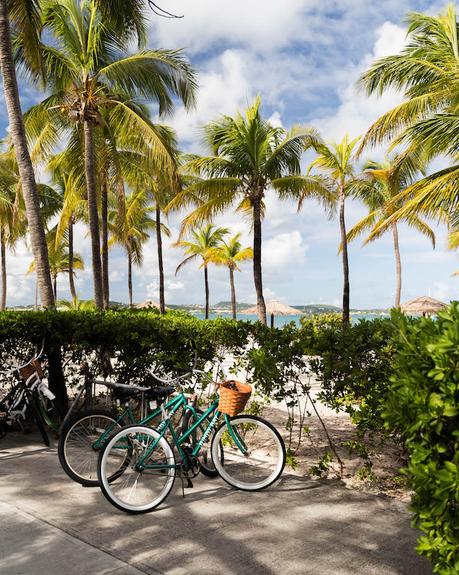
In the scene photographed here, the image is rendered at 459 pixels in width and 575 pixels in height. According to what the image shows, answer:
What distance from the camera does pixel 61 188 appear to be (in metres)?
38.6

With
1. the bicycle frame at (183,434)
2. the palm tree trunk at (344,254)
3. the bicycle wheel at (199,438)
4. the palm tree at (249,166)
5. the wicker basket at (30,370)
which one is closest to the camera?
the bicycle frame at (183,434)

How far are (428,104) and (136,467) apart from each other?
1541 centimetres

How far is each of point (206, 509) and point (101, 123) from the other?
1463 centimetres

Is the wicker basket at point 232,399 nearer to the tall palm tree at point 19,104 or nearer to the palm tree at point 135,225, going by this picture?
the tall palm tree at point 19,104

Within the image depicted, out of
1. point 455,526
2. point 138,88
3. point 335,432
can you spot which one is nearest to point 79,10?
point 138,88

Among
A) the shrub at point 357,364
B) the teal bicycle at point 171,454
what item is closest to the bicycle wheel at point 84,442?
the teal bicycle at point 171,454

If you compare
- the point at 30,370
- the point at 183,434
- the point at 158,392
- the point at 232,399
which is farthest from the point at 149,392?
the point at 30,370

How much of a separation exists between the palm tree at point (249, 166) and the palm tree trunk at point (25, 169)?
12095 millimetres

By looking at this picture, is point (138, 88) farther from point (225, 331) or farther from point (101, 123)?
point (225, 331)

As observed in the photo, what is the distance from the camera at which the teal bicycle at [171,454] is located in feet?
13.8

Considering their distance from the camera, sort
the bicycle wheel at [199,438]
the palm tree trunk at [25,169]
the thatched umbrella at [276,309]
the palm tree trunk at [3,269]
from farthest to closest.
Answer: the thatched umbrella at [276,309]
the palm tree trunk at [3,269]
the palm tree trunk at [25,169]
the bicycle wheel at [199,438]

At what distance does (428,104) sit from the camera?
632 inches

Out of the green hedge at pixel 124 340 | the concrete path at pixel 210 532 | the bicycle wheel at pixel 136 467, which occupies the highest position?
the green hedge at pixel 124 340

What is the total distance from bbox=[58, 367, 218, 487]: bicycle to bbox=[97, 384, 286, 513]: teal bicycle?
13 centimetres
